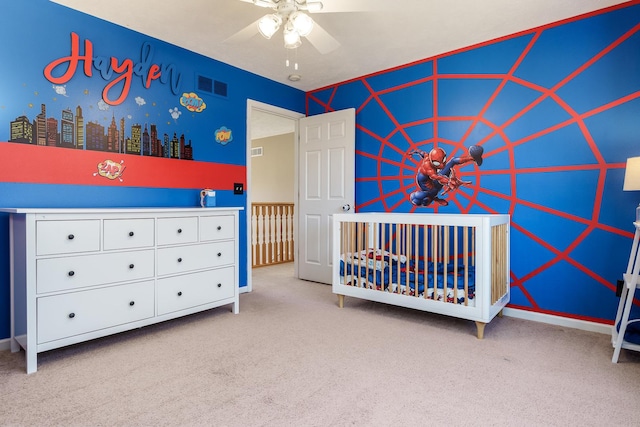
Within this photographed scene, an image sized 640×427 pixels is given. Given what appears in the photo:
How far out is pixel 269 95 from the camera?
4.05 metres

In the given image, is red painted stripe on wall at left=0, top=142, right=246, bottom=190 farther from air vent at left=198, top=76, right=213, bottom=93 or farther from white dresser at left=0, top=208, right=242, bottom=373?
air vent at left=198, top=76, right=213, bottom=93

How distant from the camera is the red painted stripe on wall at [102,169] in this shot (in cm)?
234

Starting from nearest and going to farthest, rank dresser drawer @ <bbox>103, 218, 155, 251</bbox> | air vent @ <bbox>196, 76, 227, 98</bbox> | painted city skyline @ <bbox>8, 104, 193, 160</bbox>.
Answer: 1. dresser drawer @ <bbox>103, 218, 155, 251</bbox>
2. painted city skyline @ <bbox>8, 104, 193, 160</bbox>
3. air vent @ <bbox>196, 76, 227, 98</bbox>

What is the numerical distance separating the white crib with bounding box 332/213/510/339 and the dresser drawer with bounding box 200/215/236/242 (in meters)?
0.95

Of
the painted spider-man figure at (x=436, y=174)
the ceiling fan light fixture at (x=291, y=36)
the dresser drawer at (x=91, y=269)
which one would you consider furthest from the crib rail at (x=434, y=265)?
the dresser drawer at (x=91, y=269)

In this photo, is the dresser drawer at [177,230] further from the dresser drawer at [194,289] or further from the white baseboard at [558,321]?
the white baseboard at [558,321]

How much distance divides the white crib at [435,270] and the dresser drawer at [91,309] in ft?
5.30

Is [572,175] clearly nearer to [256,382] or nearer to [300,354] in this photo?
[300,354]

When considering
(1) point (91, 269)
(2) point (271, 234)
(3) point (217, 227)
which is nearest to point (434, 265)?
(3) point (217, 227)

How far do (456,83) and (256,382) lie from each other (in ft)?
10.1

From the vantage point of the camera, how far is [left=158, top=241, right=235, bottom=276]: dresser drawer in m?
2.57

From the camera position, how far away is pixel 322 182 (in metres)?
4.24

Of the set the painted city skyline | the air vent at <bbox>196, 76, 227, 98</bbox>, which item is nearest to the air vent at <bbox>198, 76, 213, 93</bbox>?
the air vent at <bbox>196, 76, 227, 98</bbox>

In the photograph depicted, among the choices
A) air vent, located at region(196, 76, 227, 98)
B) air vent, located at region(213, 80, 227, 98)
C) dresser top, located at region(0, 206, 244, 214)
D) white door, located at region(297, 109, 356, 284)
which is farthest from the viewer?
white door, located at region(297, 109, 356, 284)
